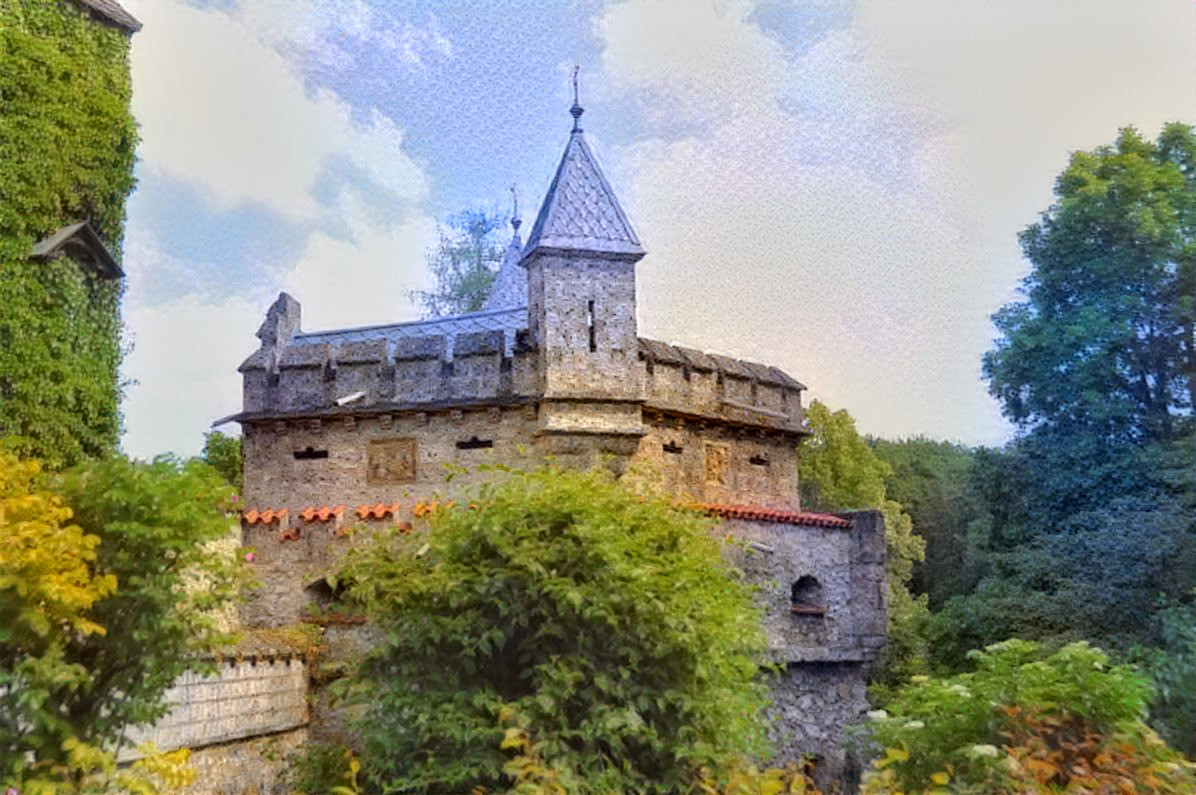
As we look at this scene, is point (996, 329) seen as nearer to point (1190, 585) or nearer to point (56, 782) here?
point (1190, 585)

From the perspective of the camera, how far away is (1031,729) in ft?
24.6

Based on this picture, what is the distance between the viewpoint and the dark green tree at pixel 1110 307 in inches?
560

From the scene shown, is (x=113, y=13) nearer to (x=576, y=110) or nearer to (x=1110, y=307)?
(x=576, y=110)

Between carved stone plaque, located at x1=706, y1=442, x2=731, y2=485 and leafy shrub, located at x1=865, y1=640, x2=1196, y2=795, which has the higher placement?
carved stone plaque, located at x1=706, y1=442, x2=731, y2=485

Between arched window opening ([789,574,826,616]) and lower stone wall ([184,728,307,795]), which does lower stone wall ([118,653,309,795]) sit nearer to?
lower stone wall ([184,728,307,795])

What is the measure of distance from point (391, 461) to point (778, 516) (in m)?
4.40

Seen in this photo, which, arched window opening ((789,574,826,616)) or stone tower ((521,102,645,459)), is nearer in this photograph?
stone tower ((521,102,645,459))

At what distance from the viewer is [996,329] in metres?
15.6

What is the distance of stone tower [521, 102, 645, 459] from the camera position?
38.7ft

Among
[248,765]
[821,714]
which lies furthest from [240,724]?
[821,714]

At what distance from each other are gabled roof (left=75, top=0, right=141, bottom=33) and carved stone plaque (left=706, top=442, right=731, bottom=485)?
7609mm

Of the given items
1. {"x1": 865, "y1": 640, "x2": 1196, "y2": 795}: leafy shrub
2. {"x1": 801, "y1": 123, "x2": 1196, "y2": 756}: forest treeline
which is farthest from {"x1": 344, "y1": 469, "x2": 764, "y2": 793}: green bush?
{"x1": 801, "y1": 123, "x2": 1196, "y2": 756}: forest treeline

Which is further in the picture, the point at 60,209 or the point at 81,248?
the point at 81,248

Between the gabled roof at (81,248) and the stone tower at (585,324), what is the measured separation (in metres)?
4.35
